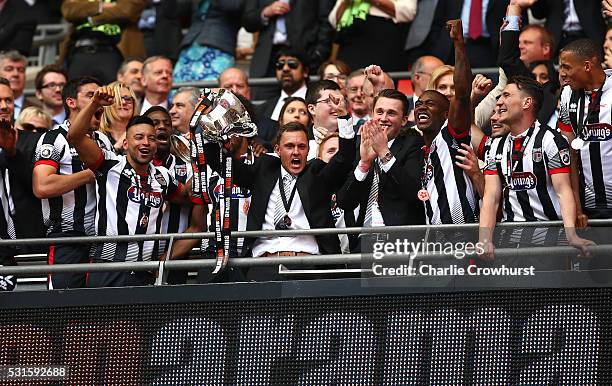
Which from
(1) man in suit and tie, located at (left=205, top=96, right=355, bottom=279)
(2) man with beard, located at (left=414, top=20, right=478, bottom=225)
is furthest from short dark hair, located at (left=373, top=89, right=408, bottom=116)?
(1) man in suit and tie, located at (left=205, top=96, right=355, bottom=279)

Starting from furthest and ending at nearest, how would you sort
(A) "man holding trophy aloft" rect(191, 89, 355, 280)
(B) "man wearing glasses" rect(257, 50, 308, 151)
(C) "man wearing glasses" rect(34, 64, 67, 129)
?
1. (C) "man wearing glasses" rect(34, 64, 67, 129)
2. (B) "man wearing glasses" rect(257, 50, 308, 151)
3. (A) "man holding trophy aloft" rect(191, 89, 355, 280)

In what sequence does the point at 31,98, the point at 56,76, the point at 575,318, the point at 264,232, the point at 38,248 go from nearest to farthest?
the point at 575,318 < the point at 264,232 < the point at 38,248 < the point at 56,76 < the point at 31,98

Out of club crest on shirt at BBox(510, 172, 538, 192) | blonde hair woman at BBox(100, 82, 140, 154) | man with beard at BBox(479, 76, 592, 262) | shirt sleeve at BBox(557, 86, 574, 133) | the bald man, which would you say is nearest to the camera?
man with beard at BBox(479, 76, 592, 262)

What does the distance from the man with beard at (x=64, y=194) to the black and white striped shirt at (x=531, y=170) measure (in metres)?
3.01

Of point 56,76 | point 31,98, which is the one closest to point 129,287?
point 56,76

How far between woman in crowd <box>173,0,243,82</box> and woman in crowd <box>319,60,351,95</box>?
161cm

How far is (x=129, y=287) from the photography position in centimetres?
947

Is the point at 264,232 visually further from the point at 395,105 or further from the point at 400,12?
the point at 400,12

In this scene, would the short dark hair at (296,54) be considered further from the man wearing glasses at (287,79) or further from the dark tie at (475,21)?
the dark tie at (475,21)

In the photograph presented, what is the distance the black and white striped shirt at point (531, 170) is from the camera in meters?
9.41

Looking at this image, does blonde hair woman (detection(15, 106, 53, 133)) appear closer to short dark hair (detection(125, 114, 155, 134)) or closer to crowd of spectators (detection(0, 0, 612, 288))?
crowd of spectators (detection(0, 0, 612, 288))

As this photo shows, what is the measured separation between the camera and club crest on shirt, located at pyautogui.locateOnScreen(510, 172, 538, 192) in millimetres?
9453

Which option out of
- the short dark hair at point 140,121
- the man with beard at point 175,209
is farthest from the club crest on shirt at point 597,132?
the short dark hair at point 140,121

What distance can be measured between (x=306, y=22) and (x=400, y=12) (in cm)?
96
